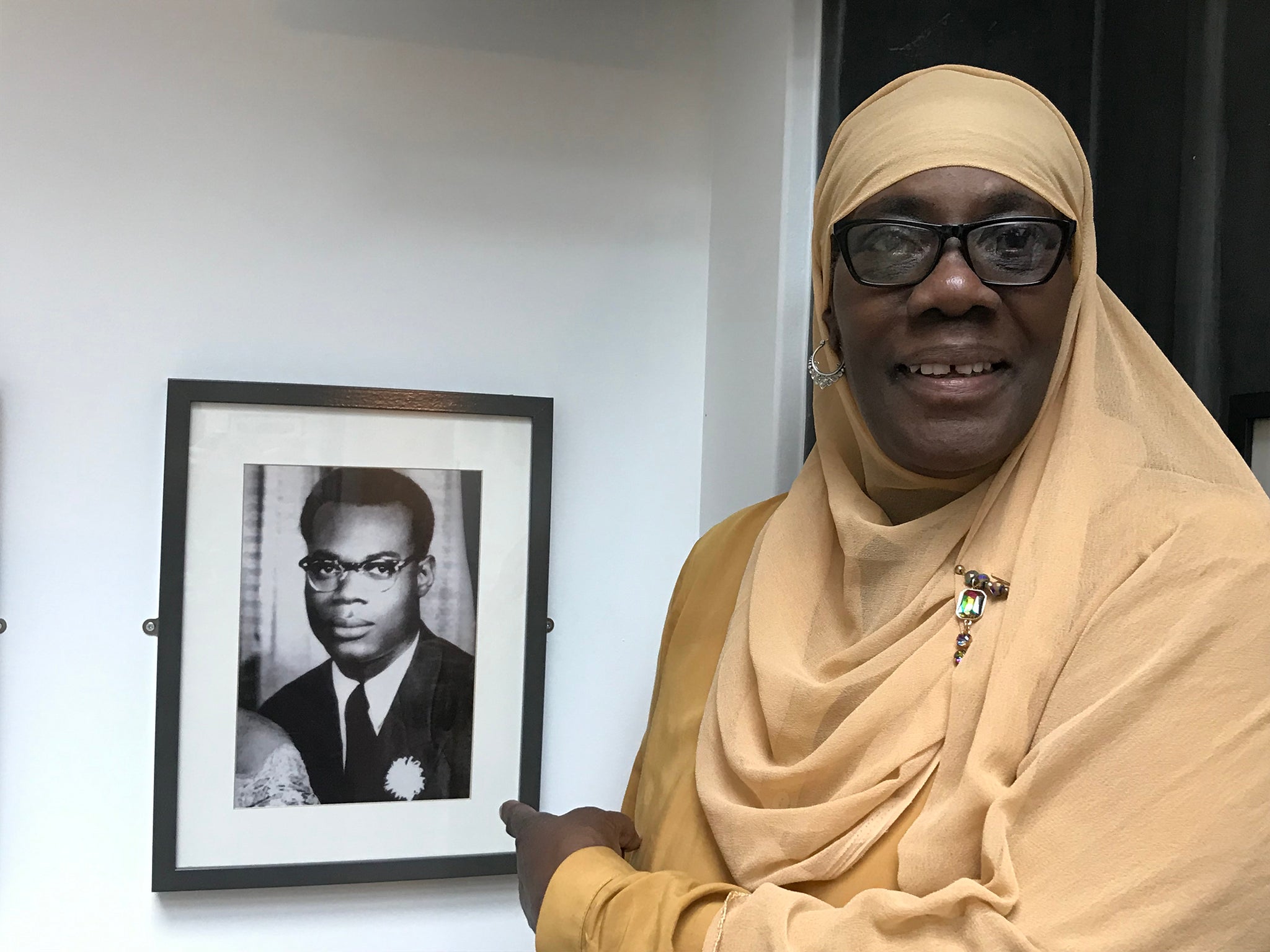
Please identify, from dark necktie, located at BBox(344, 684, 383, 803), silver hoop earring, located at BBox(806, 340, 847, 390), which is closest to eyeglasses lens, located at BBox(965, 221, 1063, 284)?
silver hoop earring, located at BBox(806, 340, 847, 390)

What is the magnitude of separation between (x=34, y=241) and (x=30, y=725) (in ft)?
1.74

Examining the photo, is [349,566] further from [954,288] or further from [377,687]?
[954,288]

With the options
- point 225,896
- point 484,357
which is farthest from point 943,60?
point 225,896

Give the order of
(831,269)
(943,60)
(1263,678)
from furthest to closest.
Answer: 1. (943,60)
2. (831,269)
3. (1263,678)

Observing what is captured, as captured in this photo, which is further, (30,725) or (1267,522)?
(30,725)

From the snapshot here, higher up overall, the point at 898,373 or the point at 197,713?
the point at 898,373

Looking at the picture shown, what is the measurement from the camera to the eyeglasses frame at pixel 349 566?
3.64ft

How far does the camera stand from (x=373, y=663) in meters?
1.13

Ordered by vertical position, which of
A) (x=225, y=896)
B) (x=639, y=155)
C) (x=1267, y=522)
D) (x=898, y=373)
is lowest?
(x=225, y=896)

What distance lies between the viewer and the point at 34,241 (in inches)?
41.9

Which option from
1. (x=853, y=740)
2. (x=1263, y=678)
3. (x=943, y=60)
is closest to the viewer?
(x=1263, y=678)

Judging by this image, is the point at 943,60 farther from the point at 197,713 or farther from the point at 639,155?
the point at 197,713

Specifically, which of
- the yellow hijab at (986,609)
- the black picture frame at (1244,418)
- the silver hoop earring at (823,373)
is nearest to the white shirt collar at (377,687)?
the yellow hijab at (986,609)

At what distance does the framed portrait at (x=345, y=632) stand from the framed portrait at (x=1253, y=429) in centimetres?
70
